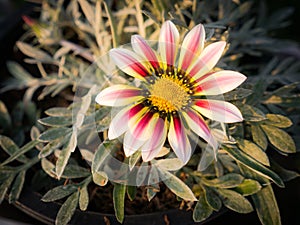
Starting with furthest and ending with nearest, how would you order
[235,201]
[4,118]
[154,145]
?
1. [4,118]
2. [235,201]
3. [154,145]

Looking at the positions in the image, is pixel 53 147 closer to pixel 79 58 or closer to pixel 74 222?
pixel 74 222

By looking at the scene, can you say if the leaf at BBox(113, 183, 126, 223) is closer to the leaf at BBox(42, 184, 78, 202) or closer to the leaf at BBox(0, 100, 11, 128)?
the leaf at BBox(42, 184, 78, 202)

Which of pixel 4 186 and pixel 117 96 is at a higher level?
pixel 117 96

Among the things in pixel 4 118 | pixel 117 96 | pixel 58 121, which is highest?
pixel 117 96

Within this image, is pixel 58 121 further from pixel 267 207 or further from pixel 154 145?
pixel 267 207

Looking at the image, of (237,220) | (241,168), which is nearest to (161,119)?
(241,168)

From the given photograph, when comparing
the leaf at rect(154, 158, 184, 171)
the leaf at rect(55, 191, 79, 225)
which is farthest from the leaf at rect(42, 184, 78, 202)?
the leaf at rect(154, 158, 184, 171)

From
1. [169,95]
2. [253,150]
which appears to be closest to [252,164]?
[253,150]
